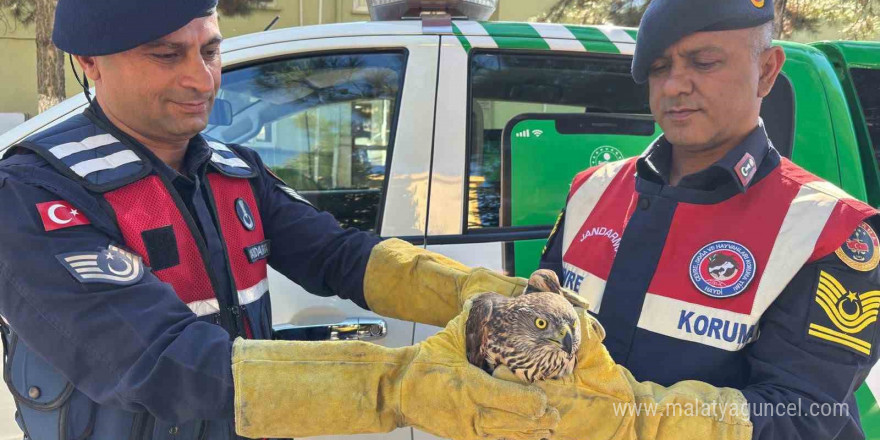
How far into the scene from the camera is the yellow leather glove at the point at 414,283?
4.85 feet

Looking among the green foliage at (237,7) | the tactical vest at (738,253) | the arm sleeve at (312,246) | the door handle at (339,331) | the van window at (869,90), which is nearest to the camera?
the tactical vest at (738,253)

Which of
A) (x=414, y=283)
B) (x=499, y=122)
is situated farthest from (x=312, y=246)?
(x=499, y=122)

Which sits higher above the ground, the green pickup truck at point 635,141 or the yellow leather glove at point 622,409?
the green pickup truck at point 635,141

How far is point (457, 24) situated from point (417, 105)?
1.07 feet

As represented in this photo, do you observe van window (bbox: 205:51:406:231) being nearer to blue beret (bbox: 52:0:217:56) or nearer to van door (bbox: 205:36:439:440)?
van door (bbox: 205:36:439:440)

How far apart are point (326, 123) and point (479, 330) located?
1220 millimetres

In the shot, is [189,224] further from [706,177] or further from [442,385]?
Answer: [706,177]

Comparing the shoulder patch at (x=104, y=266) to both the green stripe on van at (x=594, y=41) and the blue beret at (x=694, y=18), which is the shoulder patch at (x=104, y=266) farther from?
the green stripe on van at (x=594, y=41)

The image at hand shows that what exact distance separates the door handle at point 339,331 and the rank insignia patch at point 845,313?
1.12 metres

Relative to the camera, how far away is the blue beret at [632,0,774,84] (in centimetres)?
130

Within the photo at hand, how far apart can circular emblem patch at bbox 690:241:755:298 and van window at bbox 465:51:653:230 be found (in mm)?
777

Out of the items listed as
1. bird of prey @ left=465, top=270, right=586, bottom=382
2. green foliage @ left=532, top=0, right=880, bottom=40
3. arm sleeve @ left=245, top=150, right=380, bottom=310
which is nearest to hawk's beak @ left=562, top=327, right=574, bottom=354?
bird of prey @ left=465, top=270, right=586, bottom=382

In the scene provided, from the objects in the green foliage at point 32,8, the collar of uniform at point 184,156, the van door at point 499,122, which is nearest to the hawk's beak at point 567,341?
the collar of uniform at point 184,156

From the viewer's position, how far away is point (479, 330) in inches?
41.6
